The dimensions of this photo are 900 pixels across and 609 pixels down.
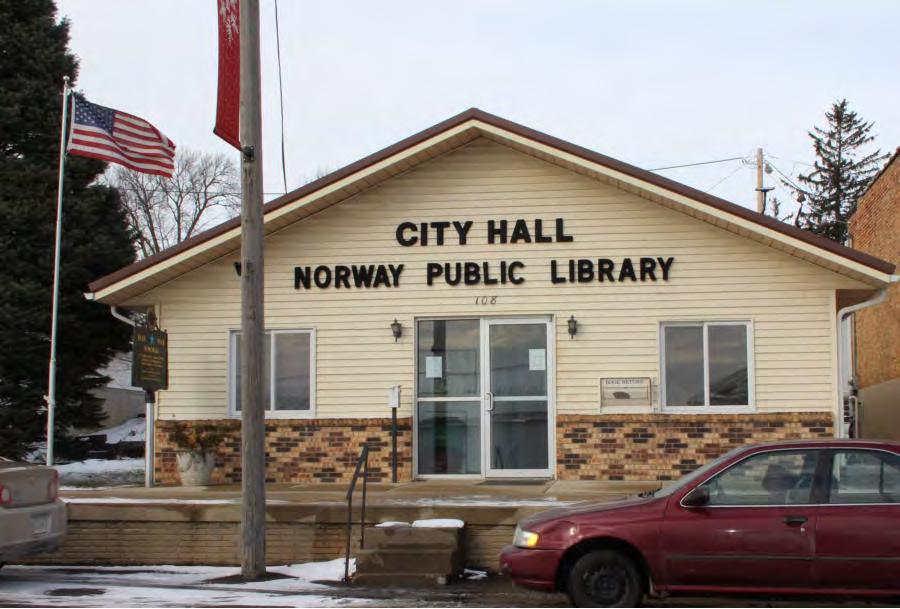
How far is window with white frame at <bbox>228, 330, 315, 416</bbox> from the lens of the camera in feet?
53.9

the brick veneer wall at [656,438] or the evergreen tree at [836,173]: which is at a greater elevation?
the evergreen tree at [836,173]

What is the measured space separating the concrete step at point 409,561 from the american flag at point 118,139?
8.71 metres

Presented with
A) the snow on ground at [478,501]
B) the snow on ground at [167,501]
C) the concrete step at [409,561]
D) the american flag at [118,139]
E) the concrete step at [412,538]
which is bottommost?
the concrete step at [409,561]

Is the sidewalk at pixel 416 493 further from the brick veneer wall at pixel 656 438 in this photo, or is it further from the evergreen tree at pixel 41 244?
the evergreen tree at pixel 41 244

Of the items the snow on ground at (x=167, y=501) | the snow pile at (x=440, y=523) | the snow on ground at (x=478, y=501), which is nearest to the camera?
the snow pile at (x=440, y=523)

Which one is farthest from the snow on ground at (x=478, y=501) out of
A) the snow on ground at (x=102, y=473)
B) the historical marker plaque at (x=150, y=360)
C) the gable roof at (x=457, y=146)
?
the snow on ground at (x=102, y=473)

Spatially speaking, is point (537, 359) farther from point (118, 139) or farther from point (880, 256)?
point (880, 256)

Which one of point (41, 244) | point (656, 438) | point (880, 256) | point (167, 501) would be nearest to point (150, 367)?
point (167, 501)

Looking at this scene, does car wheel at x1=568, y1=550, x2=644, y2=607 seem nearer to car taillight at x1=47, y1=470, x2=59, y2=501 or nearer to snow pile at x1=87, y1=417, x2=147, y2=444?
car taillight at x1=47, y1=470, x2=59, y2=501

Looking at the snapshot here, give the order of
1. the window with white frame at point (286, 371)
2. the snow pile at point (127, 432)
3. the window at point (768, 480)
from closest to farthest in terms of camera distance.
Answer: the window at point (768, 480), the window with white frame at point (286, 371), the snow pile at point (127, 432)

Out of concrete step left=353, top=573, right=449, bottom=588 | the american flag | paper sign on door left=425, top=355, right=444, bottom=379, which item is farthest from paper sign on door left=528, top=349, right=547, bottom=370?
the american flag

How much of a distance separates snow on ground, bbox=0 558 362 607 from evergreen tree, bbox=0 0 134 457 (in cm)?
970

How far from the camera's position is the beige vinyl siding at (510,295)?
15.5 metres

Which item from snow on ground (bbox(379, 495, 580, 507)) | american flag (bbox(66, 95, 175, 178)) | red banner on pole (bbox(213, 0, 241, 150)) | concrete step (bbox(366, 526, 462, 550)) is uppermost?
A: american flag (bbox(66, 95, 175, 178))
